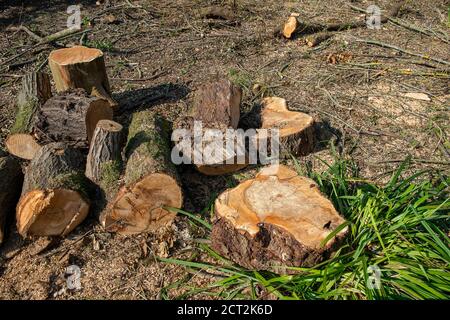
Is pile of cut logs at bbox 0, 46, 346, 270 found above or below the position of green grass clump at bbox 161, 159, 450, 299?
above

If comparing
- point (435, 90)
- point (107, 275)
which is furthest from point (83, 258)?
point (435, 90)

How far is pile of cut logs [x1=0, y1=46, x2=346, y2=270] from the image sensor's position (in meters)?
2.30

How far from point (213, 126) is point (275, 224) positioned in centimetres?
108

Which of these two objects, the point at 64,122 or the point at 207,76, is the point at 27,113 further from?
the point at 207,76

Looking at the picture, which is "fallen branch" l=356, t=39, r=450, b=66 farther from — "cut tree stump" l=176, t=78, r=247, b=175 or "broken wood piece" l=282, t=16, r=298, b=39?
"cut tree stump" l=176, t=78, r=247, b=175

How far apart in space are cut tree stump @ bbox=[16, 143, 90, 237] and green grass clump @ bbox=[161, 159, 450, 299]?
2.32ft

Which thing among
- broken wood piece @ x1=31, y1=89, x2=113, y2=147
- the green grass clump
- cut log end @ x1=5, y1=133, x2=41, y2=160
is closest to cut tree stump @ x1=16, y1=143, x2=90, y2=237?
broken wood piece @ x1=31, y1=89, x2=113, y2=147

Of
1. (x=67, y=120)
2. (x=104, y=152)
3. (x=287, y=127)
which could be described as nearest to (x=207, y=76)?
(x=287, y=127)

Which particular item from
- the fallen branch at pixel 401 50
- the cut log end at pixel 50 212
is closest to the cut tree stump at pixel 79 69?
the cut log end at pixel 50 212

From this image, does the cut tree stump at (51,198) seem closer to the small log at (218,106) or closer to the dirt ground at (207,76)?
the dirt ground at (207,76)

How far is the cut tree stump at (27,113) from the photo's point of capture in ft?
10.7

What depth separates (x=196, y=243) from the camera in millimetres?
2641

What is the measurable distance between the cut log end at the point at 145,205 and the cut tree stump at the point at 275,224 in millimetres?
373

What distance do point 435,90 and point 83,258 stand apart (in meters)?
3.50
